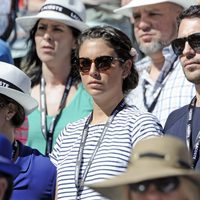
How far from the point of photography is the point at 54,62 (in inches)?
286

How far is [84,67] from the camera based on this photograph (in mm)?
5598

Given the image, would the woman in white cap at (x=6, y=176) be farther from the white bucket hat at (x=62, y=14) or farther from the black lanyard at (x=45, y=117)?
the white bucket hat at (x=62, y=14)

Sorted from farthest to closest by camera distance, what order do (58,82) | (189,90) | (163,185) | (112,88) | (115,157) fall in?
(58,82) < (189,90) < (112,88) < (115,157) < (163,185)

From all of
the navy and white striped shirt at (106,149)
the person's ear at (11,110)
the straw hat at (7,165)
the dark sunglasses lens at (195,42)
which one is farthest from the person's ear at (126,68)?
the straw hat at (7,165)

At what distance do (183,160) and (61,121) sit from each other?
3.48 m

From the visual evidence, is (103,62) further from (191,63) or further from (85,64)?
(191,63)

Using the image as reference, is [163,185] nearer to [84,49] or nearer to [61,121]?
[84,49]

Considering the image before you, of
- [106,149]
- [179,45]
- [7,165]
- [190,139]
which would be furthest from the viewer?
[179,45]

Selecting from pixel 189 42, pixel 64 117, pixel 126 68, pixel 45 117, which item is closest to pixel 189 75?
pixel 189 42

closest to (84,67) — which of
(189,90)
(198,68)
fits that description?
(198,68)

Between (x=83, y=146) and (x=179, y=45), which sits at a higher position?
(x=179, y=45)

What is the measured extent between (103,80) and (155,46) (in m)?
1.67

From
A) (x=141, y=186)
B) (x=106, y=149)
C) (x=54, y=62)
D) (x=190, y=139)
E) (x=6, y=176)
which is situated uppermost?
(x=54, y=62)

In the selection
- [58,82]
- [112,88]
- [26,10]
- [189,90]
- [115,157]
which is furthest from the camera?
[26,10]
